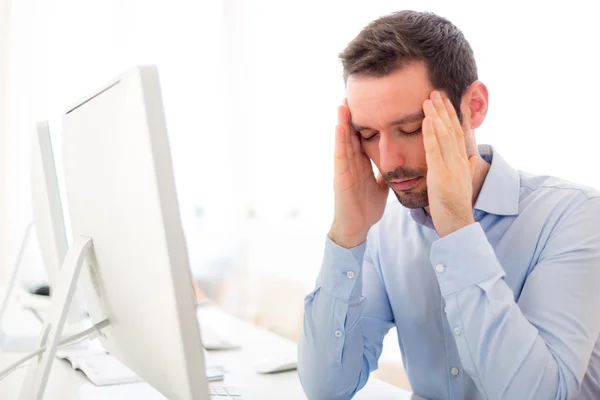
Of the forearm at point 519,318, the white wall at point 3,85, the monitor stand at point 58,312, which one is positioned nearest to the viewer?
the monitor stand at point 58,312

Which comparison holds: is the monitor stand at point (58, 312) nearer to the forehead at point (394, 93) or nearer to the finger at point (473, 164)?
the forehead at point (394, 93)

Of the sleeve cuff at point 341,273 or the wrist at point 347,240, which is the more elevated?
the wrist at point 347,240

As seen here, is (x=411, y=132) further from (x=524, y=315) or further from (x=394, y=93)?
(x=524, y=315)

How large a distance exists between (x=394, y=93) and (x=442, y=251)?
29cm

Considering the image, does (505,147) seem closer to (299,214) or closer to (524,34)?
(524,34)

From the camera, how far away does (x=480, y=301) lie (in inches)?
40.7

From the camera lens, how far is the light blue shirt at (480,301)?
102cm

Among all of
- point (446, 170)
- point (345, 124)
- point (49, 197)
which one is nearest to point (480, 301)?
Answer: point (446, 170)

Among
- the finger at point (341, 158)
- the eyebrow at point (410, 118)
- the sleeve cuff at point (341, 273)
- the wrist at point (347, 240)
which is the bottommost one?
the sleeve cuff at point (341, 273)

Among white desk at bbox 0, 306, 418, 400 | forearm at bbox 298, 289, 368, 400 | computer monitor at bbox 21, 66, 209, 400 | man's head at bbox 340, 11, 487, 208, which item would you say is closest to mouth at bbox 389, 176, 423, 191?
man's head at bbox 340, 11, 487, 208

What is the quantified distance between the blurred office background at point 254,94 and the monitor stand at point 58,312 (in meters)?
2.24

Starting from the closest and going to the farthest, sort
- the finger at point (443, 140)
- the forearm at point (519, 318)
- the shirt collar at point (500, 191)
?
the forearm at point (519, 318)
the finger at point (443, 140)
the shirt collar at point (500, 191)

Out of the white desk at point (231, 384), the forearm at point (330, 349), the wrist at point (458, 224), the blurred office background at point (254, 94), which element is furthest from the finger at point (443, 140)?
the blurred office background at point (254, 94)

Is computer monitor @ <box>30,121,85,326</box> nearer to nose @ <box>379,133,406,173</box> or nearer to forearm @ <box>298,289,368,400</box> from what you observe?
forearm @ <box>298,289,368,400</box>
